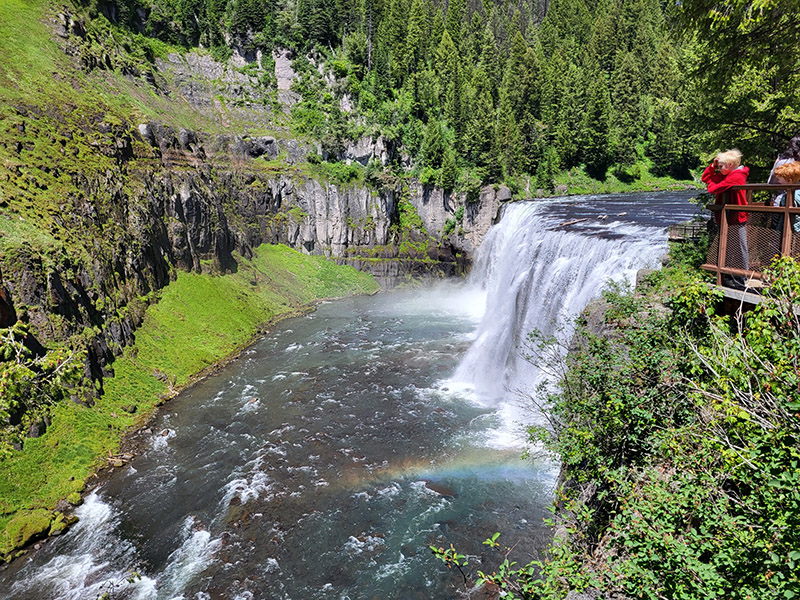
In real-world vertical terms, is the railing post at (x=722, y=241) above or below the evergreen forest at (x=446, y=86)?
below

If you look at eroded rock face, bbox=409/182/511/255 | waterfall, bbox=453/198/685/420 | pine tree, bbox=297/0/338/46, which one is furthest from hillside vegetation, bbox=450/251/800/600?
pine tree, bbox=297/0/338/46

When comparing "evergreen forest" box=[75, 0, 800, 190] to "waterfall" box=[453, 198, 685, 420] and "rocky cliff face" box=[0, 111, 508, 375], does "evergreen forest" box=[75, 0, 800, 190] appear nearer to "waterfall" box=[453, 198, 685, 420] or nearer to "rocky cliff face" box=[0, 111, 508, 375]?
"rocky cliff face" box=[0, 111, 508, 375]

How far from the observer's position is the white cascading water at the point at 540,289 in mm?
23141

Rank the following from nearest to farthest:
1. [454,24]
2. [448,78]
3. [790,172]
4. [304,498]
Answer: [790,172] → [304,498] → [448,78] → [454,24]

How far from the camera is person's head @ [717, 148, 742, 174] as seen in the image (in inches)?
398

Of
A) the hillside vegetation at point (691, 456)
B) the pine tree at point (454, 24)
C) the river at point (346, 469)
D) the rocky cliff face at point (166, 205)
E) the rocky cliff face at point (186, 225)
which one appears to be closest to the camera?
the hillside vegetation at point (691, 456)

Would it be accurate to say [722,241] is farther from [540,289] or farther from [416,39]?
[416,39]

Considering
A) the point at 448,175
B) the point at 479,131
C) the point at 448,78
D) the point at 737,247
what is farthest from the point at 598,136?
the point at 737,247

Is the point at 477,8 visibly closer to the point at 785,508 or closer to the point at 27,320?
the point at 27,320

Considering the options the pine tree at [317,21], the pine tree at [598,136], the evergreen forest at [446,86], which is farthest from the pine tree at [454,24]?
the pine tree at [598,136]

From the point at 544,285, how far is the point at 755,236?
18.7 m

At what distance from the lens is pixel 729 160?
10.2m

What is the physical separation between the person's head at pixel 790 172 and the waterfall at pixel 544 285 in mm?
10701

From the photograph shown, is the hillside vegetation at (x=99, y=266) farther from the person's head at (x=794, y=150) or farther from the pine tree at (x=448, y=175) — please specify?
the pine tree at (x=448, y=175)
